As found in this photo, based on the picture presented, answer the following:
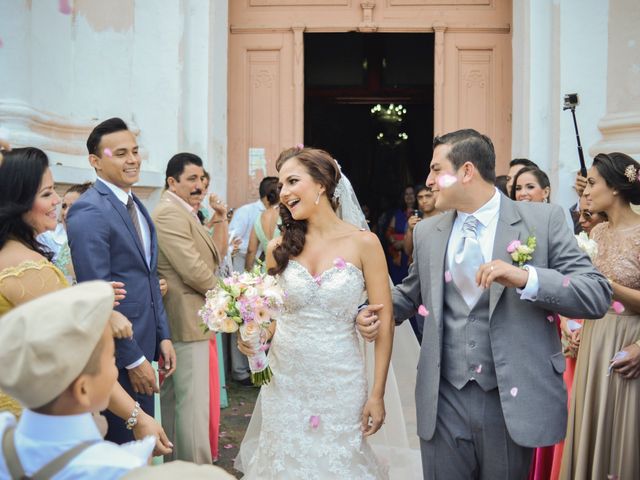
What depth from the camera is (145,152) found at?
7.64m

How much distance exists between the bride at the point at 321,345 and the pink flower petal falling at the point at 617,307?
1369 mm

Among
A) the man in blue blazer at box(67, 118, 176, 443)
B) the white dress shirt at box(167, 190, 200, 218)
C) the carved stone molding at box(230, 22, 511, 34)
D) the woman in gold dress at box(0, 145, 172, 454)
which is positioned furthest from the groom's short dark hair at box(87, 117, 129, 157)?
the carved stone molding at box(230, 22, 511, 34)

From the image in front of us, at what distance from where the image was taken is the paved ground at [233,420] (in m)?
5.69

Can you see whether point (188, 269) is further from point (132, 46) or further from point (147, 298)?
point (132, 46)

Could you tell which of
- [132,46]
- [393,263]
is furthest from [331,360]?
[393,263]

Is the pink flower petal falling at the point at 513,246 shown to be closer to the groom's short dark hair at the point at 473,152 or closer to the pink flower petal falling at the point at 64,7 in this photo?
the groom's short dark hair at the point at 473,152

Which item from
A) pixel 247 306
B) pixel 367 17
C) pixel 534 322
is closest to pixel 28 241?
pixel 247 306

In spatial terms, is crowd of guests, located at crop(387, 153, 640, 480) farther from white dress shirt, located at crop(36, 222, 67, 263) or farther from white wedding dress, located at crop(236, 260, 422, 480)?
white dress shirt, located at crop(36, 222, 67, 263)

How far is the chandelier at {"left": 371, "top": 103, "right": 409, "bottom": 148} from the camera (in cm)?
1596

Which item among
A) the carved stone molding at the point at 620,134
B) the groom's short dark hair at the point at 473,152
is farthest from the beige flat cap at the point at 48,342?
the carved stone molding at the point at 620,134

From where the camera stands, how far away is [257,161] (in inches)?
333

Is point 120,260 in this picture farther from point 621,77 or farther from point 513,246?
point 621,77

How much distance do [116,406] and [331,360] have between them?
115 centimetres

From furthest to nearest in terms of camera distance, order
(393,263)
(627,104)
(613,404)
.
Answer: (393,263) < (627,104) < (613,404)
